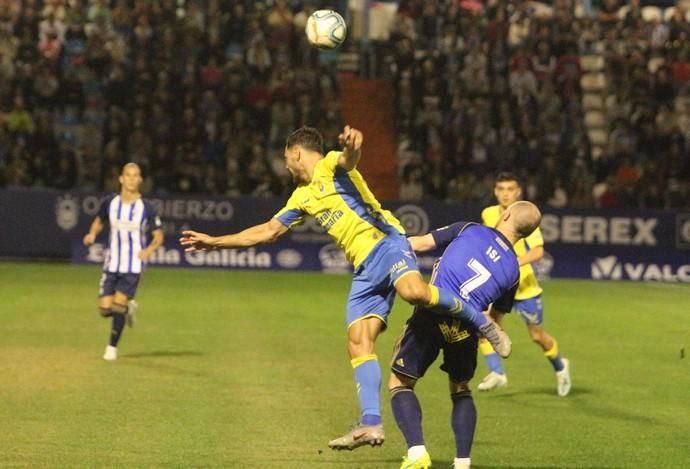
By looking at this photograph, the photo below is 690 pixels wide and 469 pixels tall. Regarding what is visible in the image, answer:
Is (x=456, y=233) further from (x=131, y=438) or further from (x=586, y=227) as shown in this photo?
(x=586, y=227)

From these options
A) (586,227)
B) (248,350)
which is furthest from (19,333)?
(586,227)

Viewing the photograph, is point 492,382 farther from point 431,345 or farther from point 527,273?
point 431,345

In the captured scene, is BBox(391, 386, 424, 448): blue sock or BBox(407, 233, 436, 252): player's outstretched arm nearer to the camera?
BBox(391, 386, 424, 448): blue sock

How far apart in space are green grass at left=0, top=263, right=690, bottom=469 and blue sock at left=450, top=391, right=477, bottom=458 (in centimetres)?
65

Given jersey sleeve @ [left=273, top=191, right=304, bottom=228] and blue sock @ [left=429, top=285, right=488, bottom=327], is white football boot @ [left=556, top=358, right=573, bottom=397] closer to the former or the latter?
jersey sleeve @ [left=273, top=191, right=304, bottom=228]

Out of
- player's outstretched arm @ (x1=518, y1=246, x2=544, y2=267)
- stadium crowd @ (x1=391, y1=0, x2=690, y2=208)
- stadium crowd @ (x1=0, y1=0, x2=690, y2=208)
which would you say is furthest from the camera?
stadium crowd @ (x1=391, y1=0, x2=690, y2=208)

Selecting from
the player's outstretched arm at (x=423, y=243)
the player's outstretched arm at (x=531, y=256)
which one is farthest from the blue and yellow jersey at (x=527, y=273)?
the player's outstretched arm at (x=423, y=243)

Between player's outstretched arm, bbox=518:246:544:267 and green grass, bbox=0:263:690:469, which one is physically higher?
player's outstretched arm, bbox=518:246:544:267

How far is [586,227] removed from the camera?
26.5m

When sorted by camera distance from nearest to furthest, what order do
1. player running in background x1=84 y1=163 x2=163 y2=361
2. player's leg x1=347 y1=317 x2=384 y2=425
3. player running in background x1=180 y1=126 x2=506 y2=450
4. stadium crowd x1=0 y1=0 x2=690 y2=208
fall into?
player's leg x1=347 y1=317 x2=384 y2=425 < player running in background x1=180 y1=126 x2=506 y2=450 < player running in background x1=84 y1=163 x2=163 y2=361 < stadium crowd x1=0 y1=0 x2=690 y2=208

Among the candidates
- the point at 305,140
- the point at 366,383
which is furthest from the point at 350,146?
the point at 366,383

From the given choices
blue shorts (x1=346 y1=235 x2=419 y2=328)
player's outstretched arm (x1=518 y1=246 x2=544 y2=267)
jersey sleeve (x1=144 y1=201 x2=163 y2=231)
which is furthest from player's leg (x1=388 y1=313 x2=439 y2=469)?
jersey sleeve (x1=144 y1=201 x2=163 y2=231)

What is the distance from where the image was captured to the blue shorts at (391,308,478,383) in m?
8.29

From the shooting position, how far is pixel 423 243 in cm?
883
